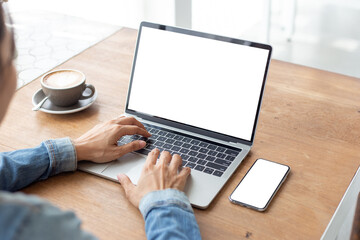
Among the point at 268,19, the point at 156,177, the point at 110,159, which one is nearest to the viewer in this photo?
the point at 156,177

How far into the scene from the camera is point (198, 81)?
1172 millimetres

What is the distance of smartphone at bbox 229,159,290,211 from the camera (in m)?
0.98

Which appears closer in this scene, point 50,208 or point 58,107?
point 50,208

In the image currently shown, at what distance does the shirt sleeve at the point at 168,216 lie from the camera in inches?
33.8

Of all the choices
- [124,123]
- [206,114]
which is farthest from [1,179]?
[206,114]

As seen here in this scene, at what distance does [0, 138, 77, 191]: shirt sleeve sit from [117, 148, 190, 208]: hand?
0.46ft

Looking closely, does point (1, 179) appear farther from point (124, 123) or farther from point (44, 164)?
point (124, 123)

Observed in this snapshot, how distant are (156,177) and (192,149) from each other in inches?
6.8

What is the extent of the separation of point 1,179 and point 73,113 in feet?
1.15

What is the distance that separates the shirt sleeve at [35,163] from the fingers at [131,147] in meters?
0.11

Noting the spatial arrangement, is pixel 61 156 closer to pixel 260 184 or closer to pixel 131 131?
pixel 131 131

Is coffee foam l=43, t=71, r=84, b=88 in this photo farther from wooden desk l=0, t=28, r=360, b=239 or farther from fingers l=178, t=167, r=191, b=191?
fingers l=178, t=167, r=191, b=191

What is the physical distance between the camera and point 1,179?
1.02 m

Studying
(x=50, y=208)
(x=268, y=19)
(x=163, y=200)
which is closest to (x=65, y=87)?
(x=163, y=200)
